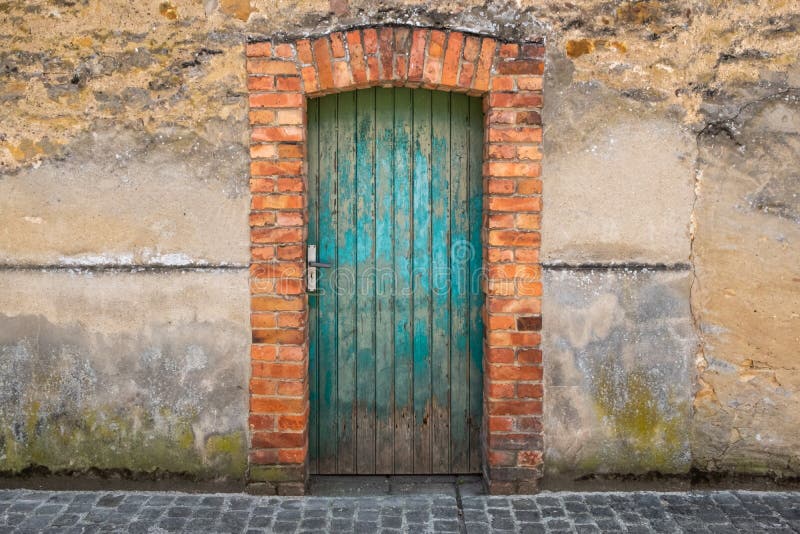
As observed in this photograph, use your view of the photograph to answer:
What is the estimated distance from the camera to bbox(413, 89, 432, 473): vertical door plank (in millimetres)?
3553

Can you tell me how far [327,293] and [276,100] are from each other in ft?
3.49

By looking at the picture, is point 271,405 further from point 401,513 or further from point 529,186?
point 529,186

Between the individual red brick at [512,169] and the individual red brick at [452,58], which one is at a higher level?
the individual red brick at [452,58]

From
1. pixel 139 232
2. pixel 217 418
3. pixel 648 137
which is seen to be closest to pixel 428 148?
pixel 648 137

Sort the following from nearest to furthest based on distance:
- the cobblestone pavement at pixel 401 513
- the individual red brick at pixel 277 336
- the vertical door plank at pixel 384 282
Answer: the cobblestone pavement at pixel 401 513 < the individual red brick at pixel 277 336 < the vertical door plank at pixel 384 282

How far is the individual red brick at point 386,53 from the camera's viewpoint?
325 cm

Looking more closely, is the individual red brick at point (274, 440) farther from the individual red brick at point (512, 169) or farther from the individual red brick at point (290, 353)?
the individual red brick at point (512, 169)

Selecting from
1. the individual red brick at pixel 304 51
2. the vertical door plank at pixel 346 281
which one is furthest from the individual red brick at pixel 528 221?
the individual red brick at pixel 304 51

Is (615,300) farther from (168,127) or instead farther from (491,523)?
(168,127)

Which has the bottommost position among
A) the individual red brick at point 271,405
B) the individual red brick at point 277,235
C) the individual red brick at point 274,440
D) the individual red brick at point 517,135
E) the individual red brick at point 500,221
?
the individual red brick at point 274,440

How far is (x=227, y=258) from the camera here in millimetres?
3361

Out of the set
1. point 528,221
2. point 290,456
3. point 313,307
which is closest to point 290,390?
point 290,456

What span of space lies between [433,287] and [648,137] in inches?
53.8

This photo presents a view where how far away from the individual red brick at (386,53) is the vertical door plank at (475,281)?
532 millimetres
